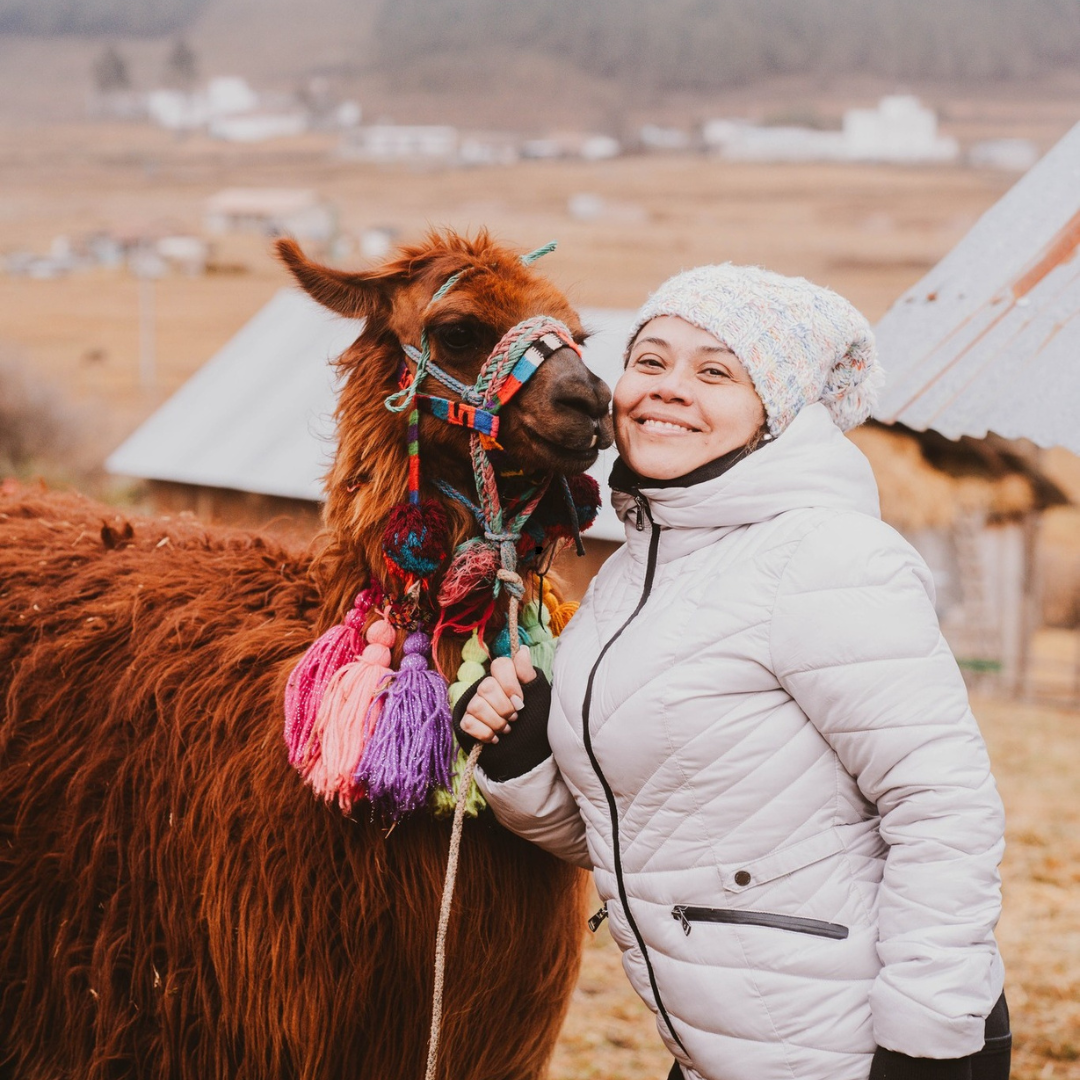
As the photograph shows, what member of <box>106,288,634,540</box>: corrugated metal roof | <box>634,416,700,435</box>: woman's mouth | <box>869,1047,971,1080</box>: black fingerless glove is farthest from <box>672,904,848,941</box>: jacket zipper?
<box>106,288,634,540</box>: corrugated metal roof

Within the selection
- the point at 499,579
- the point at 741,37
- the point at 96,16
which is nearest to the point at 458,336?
the point at 499,579

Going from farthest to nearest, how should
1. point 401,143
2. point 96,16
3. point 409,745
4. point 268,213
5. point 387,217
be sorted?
point 96,16
point 401,143
point 387,217
point 268,213
point 409,745

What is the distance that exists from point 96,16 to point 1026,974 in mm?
25782

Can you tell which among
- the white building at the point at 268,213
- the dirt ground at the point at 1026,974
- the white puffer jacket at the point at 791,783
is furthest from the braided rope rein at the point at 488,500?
the white building at the point at 268,213

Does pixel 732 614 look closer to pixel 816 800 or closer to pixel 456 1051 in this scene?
pixel 816 800

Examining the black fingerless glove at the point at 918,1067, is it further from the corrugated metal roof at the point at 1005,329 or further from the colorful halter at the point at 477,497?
the corrugated metal roof at the point at 1005,329

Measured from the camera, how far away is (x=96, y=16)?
2359 centimetres

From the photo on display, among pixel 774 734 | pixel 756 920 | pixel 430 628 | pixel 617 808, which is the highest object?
pixel 430 628

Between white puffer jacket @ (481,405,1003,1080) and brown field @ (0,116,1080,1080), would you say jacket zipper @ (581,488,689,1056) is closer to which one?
white puffer jacket @ (481,405,1003,1080)

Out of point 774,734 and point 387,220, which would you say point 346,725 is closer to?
point 774,734

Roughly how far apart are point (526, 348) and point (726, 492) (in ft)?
1.61

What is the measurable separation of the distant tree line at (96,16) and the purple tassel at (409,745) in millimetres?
25671

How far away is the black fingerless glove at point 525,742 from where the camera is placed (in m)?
1.74

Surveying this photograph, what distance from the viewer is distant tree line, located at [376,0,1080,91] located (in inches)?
938
